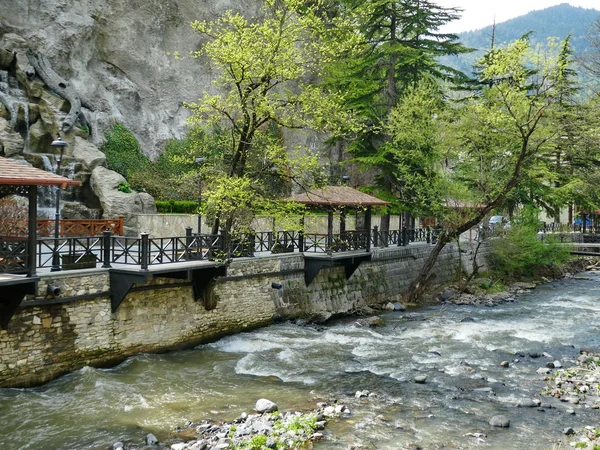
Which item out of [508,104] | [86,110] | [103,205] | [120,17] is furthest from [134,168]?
[508,104]

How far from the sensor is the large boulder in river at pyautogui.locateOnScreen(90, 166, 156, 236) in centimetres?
2623

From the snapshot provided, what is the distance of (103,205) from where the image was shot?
2656 centimetres

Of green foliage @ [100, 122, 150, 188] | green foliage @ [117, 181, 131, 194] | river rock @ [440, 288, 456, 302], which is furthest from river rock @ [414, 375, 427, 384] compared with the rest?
green foliage @ [100, 122, 150, 188]

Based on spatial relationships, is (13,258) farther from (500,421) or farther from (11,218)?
(500,421)

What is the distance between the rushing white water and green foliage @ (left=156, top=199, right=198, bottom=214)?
39.3ft

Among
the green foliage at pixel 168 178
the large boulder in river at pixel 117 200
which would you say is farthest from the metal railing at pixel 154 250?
the green foliage at pixel 168 178

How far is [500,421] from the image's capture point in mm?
11578

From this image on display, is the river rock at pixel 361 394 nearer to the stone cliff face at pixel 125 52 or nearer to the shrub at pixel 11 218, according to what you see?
the shrub at pixel 11 218

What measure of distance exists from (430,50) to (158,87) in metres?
18.4

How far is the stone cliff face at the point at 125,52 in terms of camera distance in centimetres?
3328

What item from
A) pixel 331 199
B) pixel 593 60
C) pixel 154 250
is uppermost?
pixel 593 60

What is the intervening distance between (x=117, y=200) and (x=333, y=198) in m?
11.1

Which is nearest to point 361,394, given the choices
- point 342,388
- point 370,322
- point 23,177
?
point 342,388

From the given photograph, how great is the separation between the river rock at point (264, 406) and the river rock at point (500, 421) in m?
4.45
